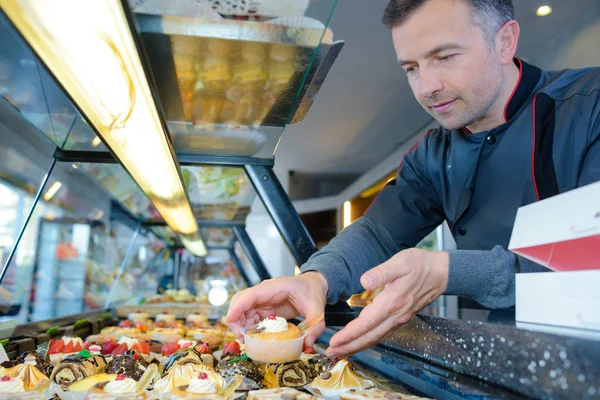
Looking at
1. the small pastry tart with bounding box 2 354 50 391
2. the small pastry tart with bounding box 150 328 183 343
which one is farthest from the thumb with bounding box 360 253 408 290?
the small pastry tart with bounding box 150 328 183 343

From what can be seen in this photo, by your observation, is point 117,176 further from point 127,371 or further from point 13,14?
point 13,14

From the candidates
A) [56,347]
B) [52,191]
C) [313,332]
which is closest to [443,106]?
[313,332]

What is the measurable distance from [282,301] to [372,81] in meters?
4.84

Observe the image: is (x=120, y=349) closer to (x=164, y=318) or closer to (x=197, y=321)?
(x=197, y=321)

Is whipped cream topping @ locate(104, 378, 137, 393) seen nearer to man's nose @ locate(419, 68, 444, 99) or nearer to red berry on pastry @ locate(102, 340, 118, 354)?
red berry on pastry @ locate(102, 340, 118, 354)

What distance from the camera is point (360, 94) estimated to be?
6.24m

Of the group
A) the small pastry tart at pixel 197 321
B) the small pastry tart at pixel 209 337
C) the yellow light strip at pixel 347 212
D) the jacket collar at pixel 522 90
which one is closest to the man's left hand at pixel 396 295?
the jacket collar at pixel 522 90

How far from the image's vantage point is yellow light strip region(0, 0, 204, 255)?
86 centimetres

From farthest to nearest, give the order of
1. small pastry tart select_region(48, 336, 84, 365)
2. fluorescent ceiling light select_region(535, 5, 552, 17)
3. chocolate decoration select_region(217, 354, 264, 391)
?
fluorescent ceiling light select_region(535, 5, 552, 17), small pastry tart select_region(48, 336, 84, 365), chocolate decoration select_region(217, 354, 264, 391)

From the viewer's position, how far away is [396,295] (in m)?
1.10

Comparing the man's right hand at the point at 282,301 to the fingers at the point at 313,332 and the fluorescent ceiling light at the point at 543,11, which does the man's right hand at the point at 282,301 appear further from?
the fluorescent ceiling light at the point at 543,11

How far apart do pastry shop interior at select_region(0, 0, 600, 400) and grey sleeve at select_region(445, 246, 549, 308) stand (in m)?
0.08

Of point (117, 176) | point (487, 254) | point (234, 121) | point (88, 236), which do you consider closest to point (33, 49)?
point (234, 121)

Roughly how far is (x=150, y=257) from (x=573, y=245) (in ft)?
14.6
